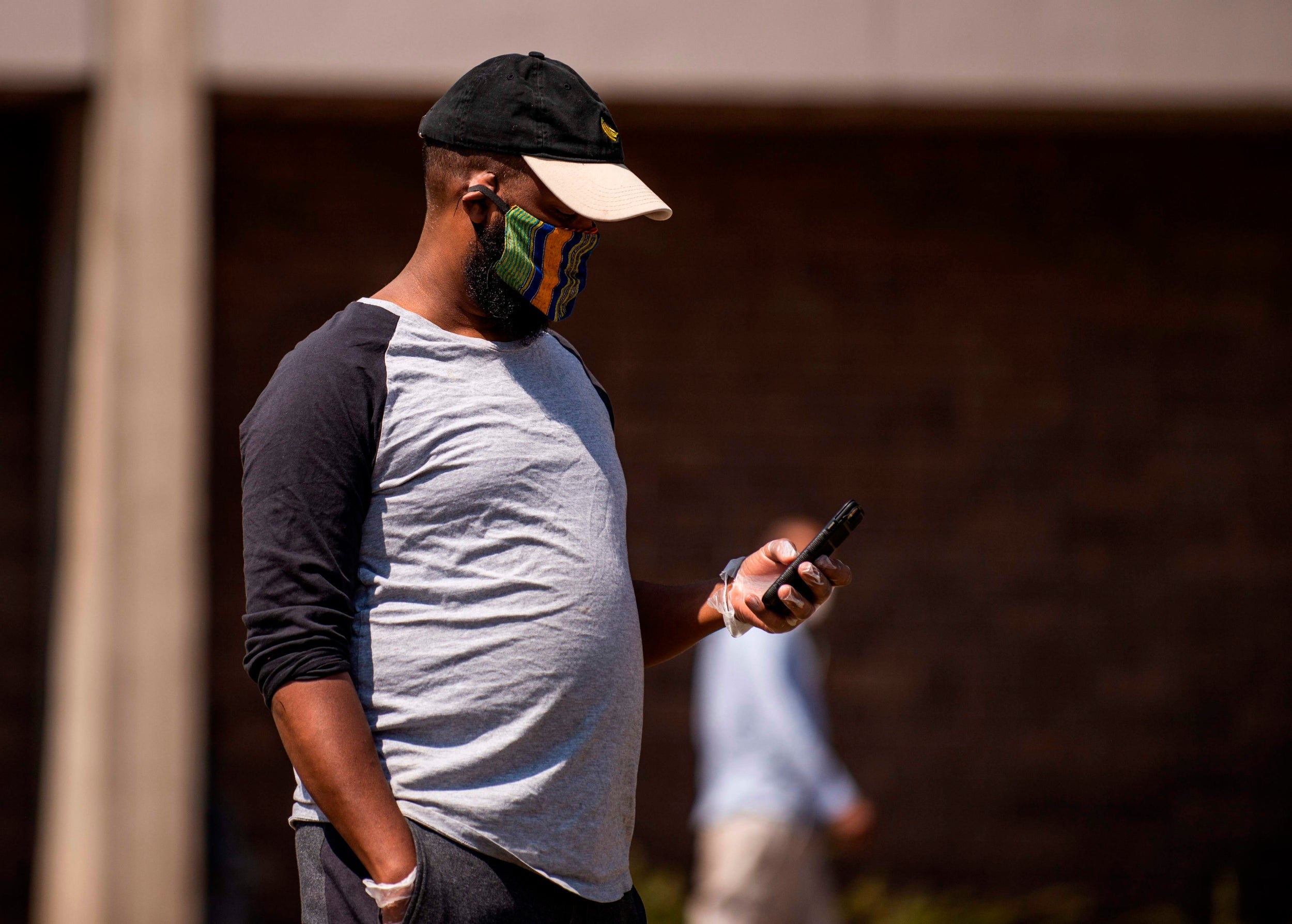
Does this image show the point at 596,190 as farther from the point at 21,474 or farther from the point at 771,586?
the point at 21,474

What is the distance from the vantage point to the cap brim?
76.9 inches

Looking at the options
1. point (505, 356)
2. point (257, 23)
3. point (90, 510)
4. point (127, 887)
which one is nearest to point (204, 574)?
point (90, 510)

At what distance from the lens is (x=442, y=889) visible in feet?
6.03

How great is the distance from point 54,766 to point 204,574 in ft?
4.16

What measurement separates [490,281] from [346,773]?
71 centimetres

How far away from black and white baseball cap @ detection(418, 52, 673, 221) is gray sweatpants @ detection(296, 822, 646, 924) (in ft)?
2.89

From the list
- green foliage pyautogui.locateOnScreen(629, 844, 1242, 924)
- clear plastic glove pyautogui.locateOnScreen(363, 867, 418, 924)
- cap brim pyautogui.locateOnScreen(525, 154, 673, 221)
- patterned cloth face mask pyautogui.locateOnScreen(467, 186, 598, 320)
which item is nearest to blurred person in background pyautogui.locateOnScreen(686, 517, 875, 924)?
green foliage pyautogui.locateOnScreen(629, 844, 1242, 924)

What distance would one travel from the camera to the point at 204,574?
287 inches

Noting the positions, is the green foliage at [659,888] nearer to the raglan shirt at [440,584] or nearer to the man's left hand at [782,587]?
the man's left hand at [782,587]

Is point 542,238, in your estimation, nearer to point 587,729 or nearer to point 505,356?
point 505,356

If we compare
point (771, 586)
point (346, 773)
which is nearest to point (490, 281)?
point (771, 586)

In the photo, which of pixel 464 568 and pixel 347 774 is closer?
pixel 347 774

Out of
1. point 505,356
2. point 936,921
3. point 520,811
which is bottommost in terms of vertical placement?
point 936,921

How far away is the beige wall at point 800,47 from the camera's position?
5.65 metres
